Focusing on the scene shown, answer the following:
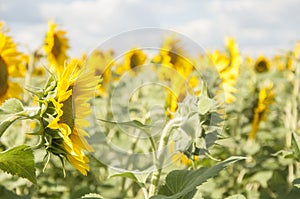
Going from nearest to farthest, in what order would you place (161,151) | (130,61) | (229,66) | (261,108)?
(161,151)
(261,108)
(229,66)
(130,61)

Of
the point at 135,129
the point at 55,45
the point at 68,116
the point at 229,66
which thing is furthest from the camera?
the point at 229,66

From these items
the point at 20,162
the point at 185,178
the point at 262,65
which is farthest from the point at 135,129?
the point at 262,65

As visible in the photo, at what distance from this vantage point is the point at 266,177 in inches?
127

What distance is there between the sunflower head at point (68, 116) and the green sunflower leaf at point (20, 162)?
52 mm

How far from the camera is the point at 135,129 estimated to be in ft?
7.64

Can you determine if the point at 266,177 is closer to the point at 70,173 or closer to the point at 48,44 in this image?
the point at 70,173

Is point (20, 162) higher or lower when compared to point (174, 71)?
lower

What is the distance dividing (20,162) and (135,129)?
1096mm

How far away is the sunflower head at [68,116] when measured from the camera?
1.25 metres

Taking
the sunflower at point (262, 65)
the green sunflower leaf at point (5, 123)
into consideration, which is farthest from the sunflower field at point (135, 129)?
the sunflower at point (262, 65)

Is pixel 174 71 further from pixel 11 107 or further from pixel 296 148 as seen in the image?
pixel 11 107

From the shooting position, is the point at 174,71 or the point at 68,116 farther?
the point at 174,71

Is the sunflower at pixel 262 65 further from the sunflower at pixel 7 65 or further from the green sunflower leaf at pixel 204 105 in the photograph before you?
the green sunflower leaf at pixel 204 105

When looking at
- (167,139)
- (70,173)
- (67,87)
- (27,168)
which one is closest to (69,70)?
(67,87)
